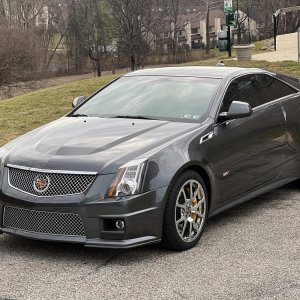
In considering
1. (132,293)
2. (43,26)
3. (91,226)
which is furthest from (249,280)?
(43,26)

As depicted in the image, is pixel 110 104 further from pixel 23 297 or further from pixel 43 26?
pixel 43 26

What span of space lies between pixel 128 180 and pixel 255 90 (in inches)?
90.4

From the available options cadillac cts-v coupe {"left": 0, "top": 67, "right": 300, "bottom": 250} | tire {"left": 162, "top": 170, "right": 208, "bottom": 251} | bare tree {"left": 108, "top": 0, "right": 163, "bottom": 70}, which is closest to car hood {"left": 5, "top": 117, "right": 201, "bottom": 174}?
cadillac cts-v coupe {"left": 0, "top": 67, "right": 300, "bottom": 250}

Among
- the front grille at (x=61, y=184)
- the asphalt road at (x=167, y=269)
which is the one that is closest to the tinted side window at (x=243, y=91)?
the asphalt road at (x=167, y=269)

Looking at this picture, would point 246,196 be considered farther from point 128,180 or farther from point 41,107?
point 41,107

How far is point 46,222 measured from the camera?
172 inches

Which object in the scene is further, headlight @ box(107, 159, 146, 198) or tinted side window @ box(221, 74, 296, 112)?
tinted side window @ box(221, 74, 296, 112)

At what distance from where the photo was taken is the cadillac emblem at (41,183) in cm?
437

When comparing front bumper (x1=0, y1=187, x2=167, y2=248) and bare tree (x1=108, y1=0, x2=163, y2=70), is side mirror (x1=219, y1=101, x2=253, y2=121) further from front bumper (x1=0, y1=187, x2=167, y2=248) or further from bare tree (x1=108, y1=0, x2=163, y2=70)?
bare tree (x1=108, y1=0, x2=163, y2=70)

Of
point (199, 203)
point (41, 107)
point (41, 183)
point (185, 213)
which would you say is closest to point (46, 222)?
point (41, 183)

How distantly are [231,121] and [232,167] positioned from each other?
0.44 metres

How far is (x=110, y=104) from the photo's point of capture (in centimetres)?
579

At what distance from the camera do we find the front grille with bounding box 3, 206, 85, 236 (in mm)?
4316

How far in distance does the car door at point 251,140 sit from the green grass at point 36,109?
19.7 feet
